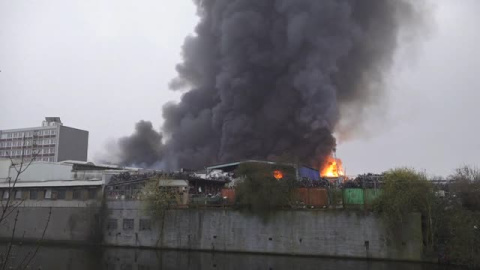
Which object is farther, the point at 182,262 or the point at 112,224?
the point at 112,224

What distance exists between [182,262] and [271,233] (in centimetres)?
834

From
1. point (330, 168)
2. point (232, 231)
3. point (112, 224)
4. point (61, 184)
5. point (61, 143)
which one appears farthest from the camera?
point (61, 143)

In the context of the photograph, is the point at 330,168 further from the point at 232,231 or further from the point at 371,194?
the point at 232,231

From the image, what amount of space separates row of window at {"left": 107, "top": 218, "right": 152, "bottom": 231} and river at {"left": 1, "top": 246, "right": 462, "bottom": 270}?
11.7 feet

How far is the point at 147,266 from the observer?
29.6m

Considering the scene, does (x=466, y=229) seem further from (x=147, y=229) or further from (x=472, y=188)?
(x=147, y=229)

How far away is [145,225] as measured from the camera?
40.9m

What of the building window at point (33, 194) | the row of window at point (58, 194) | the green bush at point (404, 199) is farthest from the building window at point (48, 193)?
the green bush at point (404, 199)

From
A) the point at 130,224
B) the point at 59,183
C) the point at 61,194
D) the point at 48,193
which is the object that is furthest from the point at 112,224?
the point at 48,193

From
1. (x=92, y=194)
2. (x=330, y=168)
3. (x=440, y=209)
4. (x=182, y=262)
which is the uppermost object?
(x=330, y=168)

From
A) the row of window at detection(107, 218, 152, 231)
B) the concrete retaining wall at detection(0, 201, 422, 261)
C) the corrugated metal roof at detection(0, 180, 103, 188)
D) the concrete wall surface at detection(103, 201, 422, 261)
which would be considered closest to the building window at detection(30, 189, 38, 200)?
the corrugated metal roof at detection(0, 180, 103, 188)

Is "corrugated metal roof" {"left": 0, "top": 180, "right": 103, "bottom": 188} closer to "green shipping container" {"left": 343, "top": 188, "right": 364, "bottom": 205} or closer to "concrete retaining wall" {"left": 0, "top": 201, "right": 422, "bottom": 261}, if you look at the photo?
"concrete retaining wall" {"left": 0, "top": 201, "right": 422, "bottom": 261}

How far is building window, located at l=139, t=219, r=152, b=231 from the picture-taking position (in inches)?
1602

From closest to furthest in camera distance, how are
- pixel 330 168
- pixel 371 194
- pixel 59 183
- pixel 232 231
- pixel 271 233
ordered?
pixel 371 194
pixel 271 233
pixel 232 231
pixel 59 183
pixel 330 168
